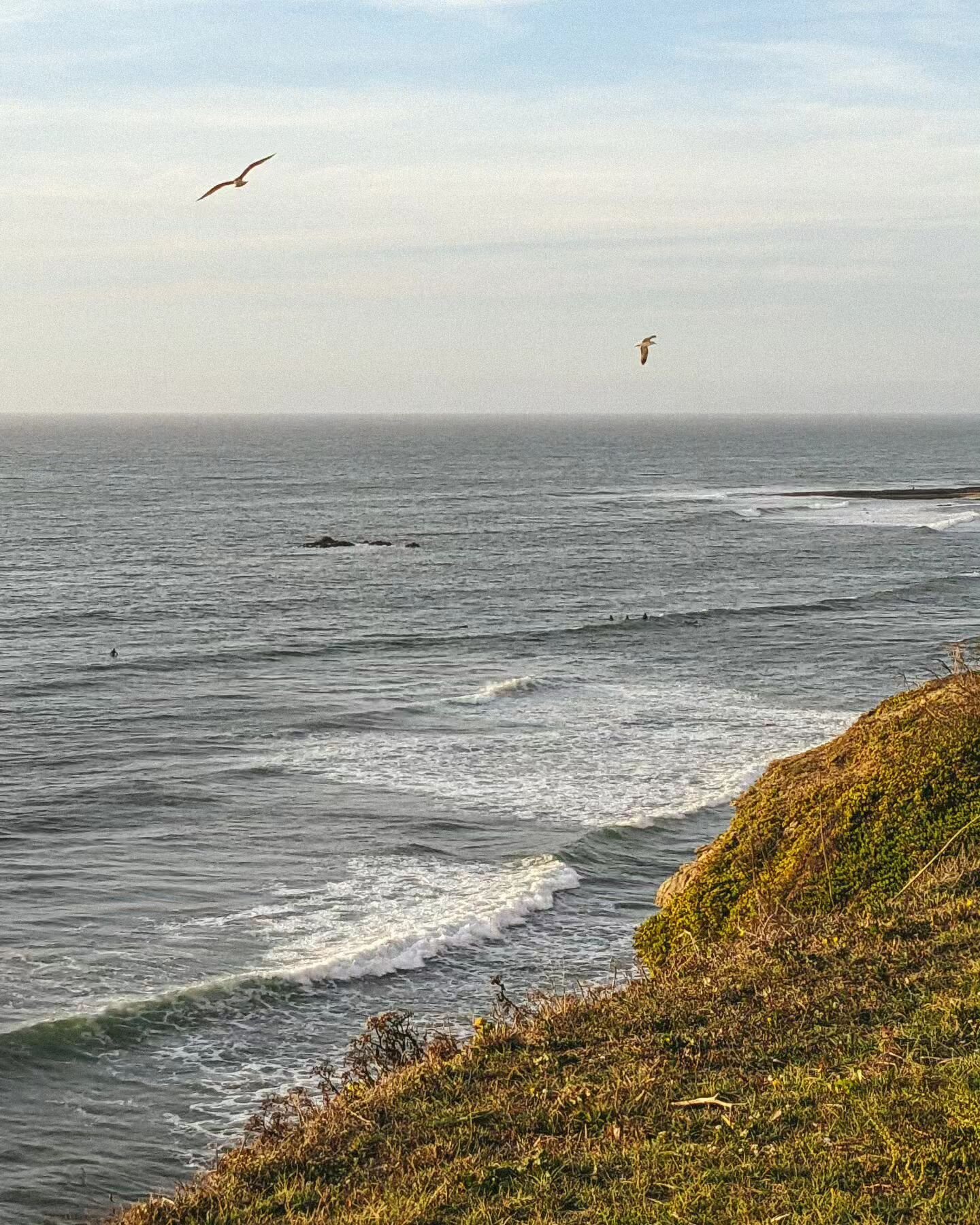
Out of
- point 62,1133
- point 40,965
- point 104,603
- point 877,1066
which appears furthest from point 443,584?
point 877,1066

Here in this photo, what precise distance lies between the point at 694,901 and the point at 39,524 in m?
79.2

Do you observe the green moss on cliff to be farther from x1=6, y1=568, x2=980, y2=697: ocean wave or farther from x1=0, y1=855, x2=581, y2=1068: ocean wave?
x1=6, y1=568, x2=980, y2=697: ocean wave

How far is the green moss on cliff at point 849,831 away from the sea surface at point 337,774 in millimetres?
3505

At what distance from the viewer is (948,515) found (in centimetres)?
9012

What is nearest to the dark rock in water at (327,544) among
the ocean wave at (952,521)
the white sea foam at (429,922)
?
the ocean wave at (952,521)

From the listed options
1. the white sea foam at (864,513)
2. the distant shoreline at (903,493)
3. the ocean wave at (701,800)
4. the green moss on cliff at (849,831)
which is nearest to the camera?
the green moss on cliff at (849,831)

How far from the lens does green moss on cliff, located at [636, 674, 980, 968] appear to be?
508 inches

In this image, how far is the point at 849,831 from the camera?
43.0 feet

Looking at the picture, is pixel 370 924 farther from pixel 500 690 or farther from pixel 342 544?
pixel 342 544

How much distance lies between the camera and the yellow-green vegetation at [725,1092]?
24.8ft

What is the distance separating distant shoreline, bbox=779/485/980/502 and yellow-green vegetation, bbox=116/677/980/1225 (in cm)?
9313

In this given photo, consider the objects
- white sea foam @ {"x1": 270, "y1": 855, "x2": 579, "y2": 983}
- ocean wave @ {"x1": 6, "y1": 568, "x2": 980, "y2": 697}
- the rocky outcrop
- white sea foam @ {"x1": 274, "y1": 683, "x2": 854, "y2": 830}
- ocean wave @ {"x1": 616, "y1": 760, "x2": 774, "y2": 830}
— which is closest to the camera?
white sea foam @ {"x1": 270, "y1": 855, "x2": 579, "y2": 983}

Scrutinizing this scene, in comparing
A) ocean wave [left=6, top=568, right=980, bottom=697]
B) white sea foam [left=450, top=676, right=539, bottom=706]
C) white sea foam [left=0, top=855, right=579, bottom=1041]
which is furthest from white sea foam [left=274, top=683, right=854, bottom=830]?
ocean wave [left=6, top=568, right=980, bottom=697]

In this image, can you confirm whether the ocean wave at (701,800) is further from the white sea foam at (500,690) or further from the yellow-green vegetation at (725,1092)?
the yellow-green vegetation at (725,1092)
